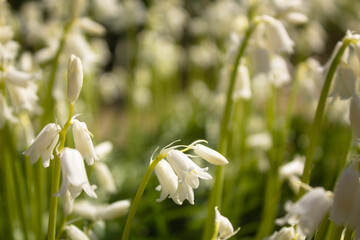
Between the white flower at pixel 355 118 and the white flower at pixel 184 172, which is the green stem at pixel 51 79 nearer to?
the white flower at pixel 184 172

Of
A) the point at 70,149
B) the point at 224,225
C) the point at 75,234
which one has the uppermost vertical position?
the point at 70,149

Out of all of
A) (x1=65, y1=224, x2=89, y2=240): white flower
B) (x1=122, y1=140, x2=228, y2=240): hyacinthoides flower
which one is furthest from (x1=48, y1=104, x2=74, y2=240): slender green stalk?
(x1=122, y1=140, x2=228, y2=240): hyacinthoides flower

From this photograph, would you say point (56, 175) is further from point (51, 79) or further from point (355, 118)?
point (51, 79)

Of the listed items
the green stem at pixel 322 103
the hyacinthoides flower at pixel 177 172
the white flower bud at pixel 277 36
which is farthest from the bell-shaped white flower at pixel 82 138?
the white flower bud at pixel 277 36

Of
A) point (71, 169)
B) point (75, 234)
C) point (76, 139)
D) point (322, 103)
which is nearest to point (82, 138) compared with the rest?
point (76, 139)

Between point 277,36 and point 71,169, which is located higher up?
point 277,36

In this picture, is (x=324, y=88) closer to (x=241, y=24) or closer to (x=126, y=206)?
Result: (x=126, y=206)
